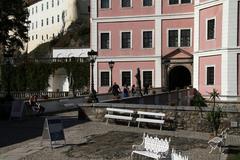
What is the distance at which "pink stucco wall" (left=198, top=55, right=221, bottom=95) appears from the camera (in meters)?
39.0

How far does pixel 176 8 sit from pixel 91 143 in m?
34.4

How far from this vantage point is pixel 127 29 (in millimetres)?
51031

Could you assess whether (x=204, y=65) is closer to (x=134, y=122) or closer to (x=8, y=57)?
(x=8, y=57)

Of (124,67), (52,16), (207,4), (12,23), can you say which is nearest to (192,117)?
(207,4)

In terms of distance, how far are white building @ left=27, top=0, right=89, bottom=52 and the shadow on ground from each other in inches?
2945

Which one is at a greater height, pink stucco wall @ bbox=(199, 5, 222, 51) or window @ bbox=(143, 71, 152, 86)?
pink stucco wall @ bbox=(199, 5, 222, 51)

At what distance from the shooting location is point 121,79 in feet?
170

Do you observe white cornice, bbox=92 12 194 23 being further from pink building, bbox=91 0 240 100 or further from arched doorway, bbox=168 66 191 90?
arched doorway, bbox=168 66 191 90

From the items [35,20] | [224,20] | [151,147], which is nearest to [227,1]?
[224,20]

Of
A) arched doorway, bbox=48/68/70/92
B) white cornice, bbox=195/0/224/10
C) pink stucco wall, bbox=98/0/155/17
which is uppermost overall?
pink stucco wall, bbox=98/0/155/17

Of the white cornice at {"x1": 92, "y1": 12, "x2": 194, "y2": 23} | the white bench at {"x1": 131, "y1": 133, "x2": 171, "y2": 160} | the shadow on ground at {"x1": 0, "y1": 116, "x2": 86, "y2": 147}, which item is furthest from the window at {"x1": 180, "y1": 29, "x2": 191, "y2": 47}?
the white bench at {"x1": 131, "y1": 133, "x2": 171, "y2": 160}

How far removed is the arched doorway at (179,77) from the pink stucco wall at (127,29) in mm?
3179

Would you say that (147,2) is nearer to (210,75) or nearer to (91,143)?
(210,75)

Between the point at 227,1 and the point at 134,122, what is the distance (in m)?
19.1
